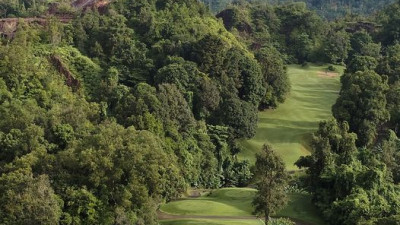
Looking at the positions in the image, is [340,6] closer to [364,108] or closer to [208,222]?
[364,108]

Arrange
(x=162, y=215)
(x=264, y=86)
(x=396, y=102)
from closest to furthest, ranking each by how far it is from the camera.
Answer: (x=162, y=215) → (x=396, y=102) → (x=264, y=86)

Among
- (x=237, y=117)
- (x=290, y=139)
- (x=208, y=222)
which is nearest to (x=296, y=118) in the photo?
(x=290, y=139)

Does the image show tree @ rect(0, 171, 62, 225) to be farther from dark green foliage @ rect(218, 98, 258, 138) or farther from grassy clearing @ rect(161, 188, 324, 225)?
dark green foliage @ rect(218, 98, 258, 138)

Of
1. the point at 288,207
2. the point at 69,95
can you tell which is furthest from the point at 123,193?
the point at 69,95

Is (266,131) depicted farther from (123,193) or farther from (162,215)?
(123,193)

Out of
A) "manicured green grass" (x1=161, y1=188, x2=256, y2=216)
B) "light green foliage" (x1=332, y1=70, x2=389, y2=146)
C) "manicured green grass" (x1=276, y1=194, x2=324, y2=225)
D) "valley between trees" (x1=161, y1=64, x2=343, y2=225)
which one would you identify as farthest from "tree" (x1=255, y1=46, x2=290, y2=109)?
→ "manicured green grass" (x1=276, y1=194, x2=324, y2=225)

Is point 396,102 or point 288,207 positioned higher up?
point 396,102
